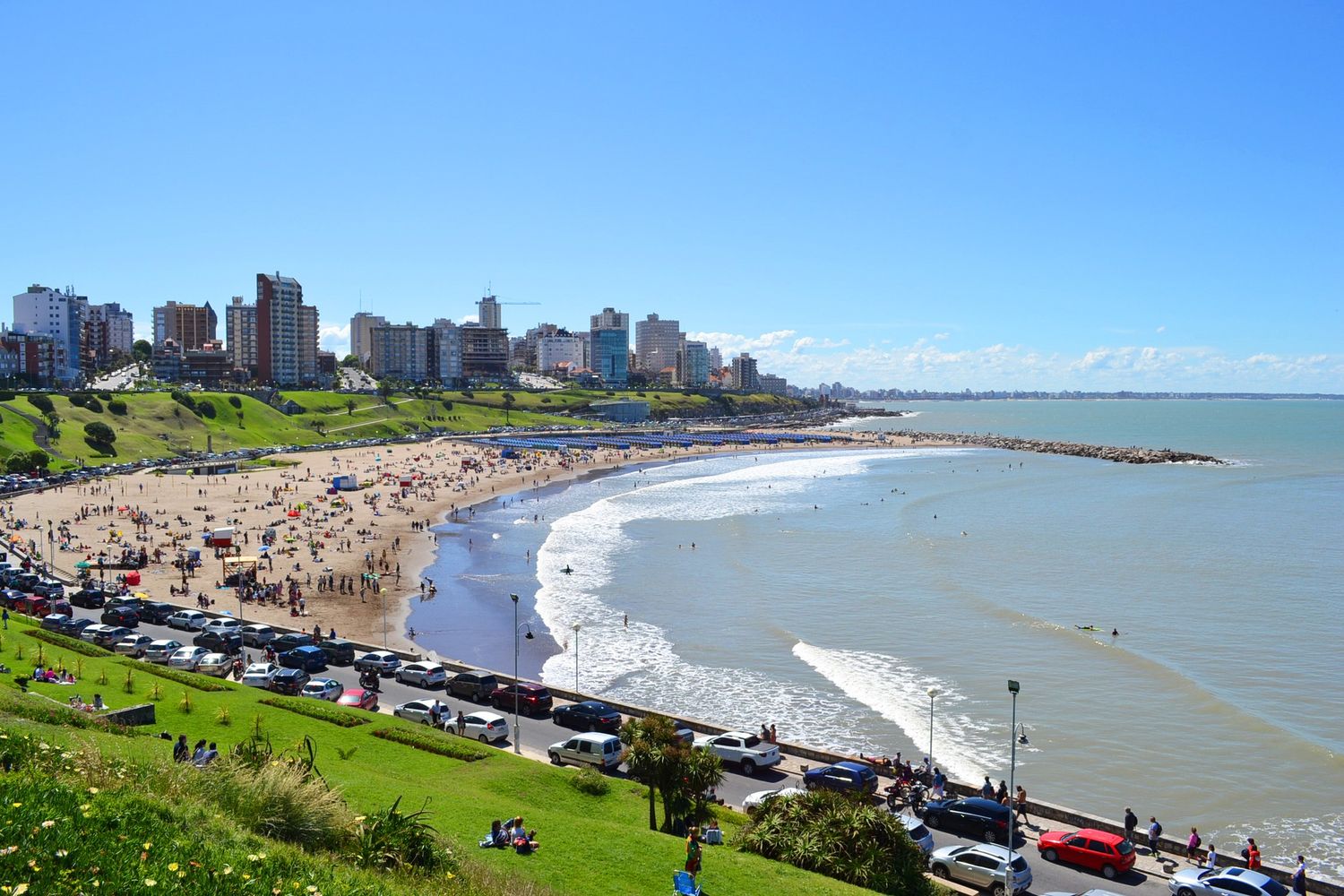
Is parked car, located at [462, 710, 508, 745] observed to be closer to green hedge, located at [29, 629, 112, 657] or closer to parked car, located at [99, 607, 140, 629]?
green hedge, located at [29, 629, 112, 657]

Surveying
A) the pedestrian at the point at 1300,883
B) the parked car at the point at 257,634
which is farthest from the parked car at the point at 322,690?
the pedestrian at the point at 1300,883

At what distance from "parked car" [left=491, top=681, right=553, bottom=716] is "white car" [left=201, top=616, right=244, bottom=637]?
11309 mm

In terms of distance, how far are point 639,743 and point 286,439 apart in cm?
11853

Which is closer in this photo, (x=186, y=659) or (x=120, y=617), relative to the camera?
(x=186, y=659)

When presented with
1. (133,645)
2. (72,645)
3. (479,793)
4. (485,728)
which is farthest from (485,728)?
(133,645)

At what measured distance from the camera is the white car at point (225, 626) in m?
32.1

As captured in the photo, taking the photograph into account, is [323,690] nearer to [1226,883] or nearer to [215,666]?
[215,666]

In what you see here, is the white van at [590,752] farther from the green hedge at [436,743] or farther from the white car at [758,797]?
the white car at [758,797]

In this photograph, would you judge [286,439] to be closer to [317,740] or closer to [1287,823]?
[317,740]

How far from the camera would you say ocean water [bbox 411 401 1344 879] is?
80.1ft

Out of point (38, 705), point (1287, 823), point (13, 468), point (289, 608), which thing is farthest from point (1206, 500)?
point (13, 468)

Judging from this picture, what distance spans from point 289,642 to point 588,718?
12.6 metres

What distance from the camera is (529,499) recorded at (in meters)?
81.6

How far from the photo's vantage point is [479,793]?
56.1ft
